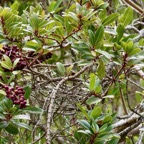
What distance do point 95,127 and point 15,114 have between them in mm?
219

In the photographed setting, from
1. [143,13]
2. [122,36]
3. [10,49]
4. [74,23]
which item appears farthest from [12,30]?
[143,13]

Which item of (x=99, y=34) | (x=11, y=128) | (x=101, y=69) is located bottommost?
(x=11, y=128)

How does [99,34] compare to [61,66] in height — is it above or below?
above

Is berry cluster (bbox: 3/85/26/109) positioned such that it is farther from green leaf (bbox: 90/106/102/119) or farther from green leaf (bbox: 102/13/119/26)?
green leaf (bbox: 102/13/119/26)

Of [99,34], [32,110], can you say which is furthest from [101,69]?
[32,110]

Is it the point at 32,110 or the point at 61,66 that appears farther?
the point at 61,66

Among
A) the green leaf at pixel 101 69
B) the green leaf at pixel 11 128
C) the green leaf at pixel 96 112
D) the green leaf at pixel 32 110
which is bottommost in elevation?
the green leaf at pixel 11 128

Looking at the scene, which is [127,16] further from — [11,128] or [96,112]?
[11,128]

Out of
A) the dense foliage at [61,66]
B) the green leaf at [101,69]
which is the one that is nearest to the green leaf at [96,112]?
the dense foliage at [61,66]

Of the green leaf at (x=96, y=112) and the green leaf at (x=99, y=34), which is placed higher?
the green leaf at (x=99, y=34)

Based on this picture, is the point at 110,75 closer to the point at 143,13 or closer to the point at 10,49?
the point at 10,49

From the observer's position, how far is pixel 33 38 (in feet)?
3.96

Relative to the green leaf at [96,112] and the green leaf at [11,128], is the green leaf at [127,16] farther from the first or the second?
the green leaf at [11,128]

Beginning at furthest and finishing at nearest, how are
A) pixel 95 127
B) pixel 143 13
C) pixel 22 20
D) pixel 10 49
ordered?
1. pixel 143 13
2. pixel 22 20
3. pixel 10 49
4. pixel 95 127
